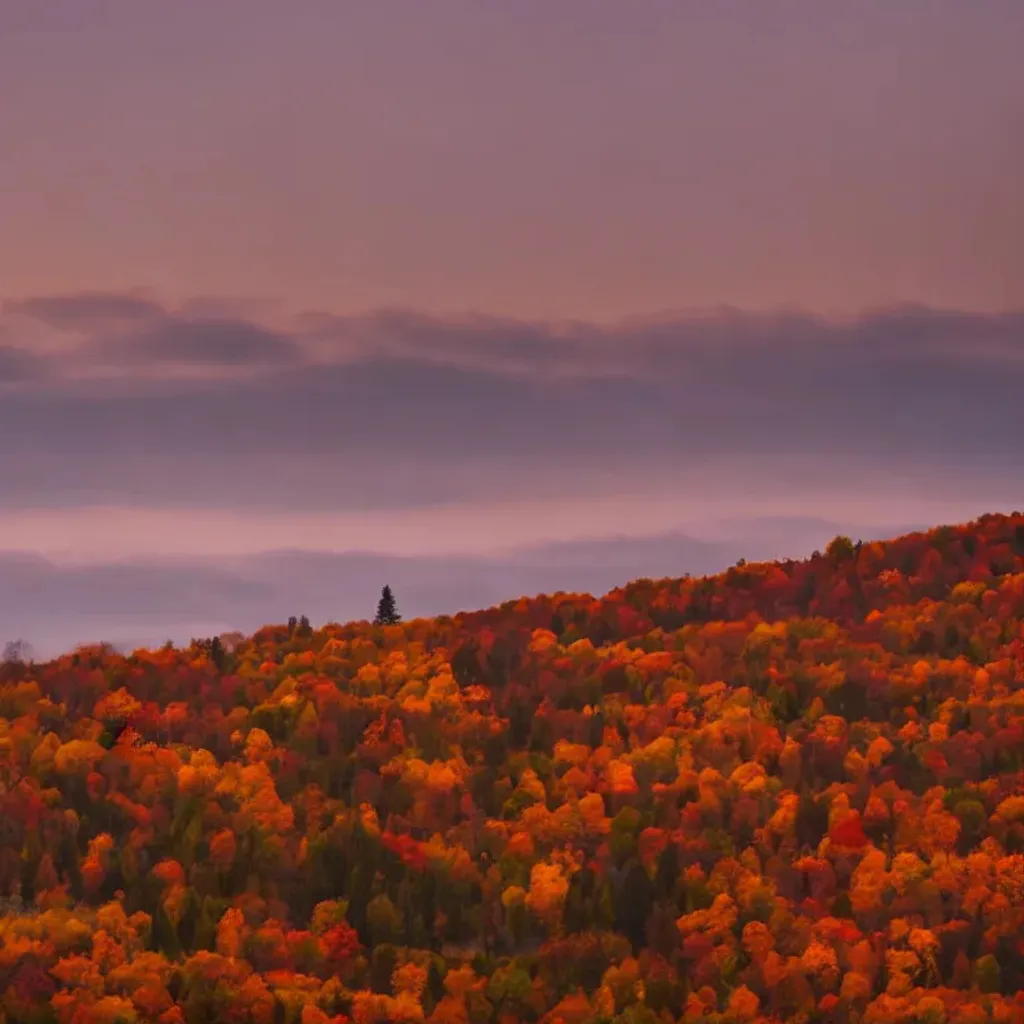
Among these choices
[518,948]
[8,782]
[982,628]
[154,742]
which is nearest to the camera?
[518,948]

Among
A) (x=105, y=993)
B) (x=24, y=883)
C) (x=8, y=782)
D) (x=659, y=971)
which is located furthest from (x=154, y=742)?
(x=659, y=971)

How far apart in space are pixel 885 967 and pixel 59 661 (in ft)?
73.9

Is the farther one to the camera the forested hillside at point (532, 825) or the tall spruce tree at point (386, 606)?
the tall spruce tree at point (386, 606)

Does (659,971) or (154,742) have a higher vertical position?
(154,742)

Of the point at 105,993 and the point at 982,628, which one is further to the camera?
the point at 982,628

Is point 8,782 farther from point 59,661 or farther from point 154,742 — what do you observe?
point 59,661

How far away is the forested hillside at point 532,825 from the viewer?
83.0 ft

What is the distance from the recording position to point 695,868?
28125 millimetres

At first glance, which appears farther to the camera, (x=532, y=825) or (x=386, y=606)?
(x=386, y=606)

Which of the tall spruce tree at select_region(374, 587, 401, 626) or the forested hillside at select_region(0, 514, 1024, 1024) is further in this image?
the tall spruce tree at select_region(374, 587, 401, 626)

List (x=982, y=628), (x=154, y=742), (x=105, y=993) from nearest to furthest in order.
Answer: (x=105, y=993), (x=154, y=742), (x=982, y=628)

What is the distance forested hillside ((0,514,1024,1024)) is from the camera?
25.3 metres

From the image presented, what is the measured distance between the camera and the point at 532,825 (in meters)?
29.9

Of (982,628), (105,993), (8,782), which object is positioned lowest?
(105,993)
